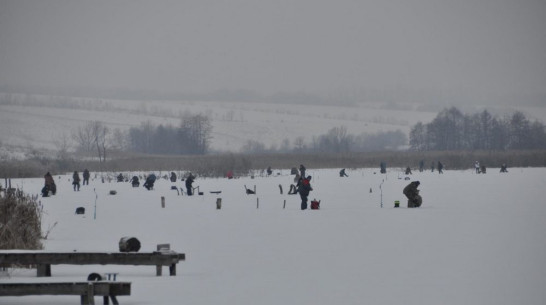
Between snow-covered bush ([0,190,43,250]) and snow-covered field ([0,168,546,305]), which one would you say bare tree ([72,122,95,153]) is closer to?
snow-covered field ([0,168,546,305])

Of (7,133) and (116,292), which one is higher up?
(7,133)

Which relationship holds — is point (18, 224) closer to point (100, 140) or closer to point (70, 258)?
point (70, 258)

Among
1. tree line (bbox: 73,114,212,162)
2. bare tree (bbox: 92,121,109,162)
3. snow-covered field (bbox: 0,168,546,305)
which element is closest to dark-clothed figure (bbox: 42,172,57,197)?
snow-covered field (bbox: 0,168,546,305)

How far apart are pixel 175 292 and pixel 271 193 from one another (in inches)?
1256

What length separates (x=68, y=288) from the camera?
12.1m

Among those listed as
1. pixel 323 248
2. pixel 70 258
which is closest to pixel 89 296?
pixel 70 258

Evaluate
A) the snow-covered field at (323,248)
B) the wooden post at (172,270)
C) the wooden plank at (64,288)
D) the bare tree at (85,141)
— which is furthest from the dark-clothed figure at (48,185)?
the bare tree at (85,141)

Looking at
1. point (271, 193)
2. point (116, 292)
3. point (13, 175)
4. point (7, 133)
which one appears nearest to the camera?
point (116, 292)

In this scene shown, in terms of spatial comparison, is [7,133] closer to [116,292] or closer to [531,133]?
[531,133]

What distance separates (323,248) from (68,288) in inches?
372

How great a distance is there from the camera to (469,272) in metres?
16.0

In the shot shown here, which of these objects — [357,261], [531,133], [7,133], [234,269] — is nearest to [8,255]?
[234,269]

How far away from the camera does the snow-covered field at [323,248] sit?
13992 millimetres

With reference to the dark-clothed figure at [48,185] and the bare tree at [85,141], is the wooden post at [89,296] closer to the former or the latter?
the dark-clothed figure at [48,185]
